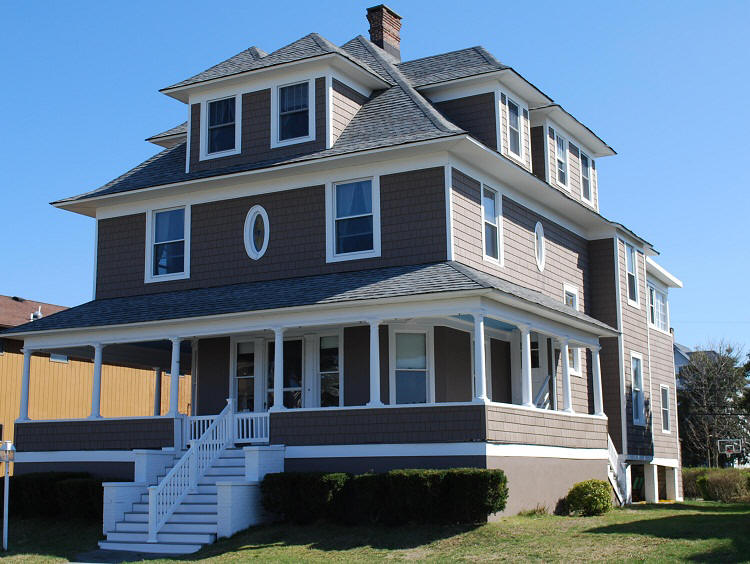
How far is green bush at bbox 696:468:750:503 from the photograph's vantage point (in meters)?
30.6

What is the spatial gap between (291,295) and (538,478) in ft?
21.0

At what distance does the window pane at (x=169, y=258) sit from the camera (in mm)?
24453

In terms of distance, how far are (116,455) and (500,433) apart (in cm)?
895

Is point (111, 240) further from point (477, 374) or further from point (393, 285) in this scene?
point (477, 374)

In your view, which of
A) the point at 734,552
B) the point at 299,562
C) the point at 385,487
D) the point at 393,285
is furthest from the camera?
the point at 393,285

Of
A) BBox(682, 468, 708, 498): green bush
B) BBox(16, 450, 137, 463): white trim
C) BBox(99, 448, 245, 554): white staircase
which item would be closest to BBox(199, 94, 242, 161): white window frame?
BBox(16, 450, 137, 463): white trim

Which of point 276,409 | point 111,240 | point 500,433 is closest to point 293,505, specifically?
point 276,409

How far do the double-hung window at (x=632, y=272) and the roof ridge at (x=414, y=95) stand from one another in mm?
8869

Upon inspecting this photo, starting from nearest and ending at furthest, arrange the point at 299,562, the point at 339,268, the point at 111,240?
the point at 299,562 < the point at 339,268 < the point at 111,240

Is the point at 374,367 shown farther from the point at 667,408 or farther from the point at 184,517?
the point at 667,408

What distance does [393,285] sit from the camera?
1995cm

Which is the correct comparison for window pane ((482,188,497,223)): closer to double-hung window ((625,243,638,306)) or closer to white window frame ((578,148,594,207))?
white window frame ((578,148,594,207))

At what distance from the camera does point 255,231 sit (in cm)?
2339

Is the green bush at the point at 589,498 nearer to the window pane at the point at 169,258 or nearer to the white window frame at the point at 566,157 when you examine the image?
the white window frame at the point at 566,157
